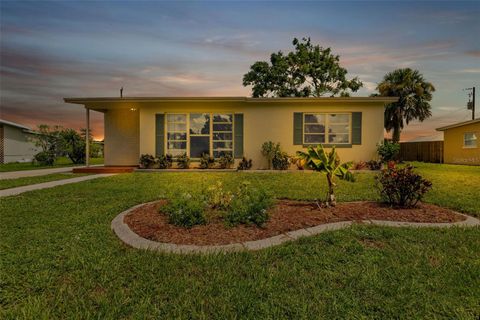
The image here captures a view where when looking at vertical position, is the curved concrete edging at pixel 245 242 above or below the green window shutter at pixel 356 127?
below

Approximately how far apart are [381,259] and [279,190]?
4.02m

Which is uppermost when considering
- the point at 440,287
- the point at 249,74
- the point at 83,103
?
the point at 249,74

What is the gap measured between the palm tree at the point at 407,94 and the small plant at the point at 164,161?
21062mm

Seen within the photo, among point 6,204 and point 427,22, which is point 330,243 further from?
point 427,22

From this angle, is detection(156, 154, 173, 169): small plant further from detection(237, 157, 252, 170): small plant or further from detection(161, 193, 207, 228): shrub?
detection(161, 193, 207, 228): shrub

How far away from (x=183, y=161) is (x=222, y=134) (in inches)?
86.1

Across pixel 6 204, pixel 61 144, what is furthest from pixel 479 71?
pixel 61 144

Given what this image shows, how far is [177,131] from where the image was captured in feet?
39.1

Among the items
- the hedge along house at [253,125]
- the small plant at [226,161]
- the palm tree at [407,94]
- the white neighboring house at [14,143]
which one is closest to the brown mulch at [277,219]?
the small plant at [226,161]

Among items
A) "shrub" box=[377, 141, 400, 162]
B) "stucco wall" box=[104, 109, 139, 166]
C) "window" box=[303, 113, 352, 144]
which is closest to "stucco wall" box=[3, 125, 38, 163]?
"stucco wall" box=[104, 109, 139, 166]

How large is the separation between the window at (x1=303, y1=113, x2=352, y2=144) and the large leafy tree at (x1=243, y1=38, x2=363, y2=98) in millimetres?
12714

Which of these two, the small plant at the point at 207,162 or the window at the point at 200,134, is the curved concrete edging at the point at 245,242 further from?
the window at the point at 200,134

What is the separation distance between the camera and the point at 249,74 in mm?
24844

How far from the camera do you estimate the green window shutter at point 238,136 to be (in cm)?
1155
